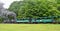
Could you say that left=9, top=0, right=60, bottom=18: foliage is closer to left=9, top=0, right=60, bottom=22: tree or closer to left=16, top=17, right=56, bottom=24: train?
left=9, top=0, right=60, bottom=22: tree

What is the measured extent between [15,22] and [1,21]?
82cm

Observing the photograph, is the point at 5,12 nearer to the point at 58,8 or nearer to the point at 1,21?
the point at 1,21

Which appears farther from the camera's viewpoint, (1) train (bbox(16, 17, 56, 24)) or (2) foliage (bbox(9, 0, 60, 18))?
(1) train (bbox(16, 17, 56, 24))

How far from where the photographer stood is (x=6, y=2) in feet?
31.1

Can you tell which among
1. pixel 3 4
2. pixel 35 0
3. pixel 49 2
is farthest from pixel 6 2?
pixel 49 2

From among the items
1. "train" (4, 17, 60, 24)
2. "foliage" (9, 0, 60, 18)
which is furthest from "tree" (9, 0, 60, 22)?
"train" (4, 17, 60, 24)

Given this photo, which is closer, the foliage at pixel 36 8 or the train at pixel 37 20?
the foliage at pixel 36 8

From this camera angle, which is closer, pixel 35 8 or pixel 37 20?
pixel 35 8

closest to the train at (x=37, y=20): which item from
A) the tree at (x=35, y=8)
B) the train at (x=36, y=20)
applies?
the train at (x=36, y=20)

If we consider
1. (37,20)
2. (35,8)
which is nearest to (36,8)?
(35,8)

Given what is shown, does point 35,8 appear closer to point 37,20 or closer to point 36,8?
Result: point 36,8

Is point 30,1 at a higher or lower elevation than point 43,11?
higher

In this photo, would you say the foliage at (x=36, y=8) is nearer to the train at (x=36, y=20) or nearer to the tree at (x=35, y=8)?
the tree at (x=35, y=8)

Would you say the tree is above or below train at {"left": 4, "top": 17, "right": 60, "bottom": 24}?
above
